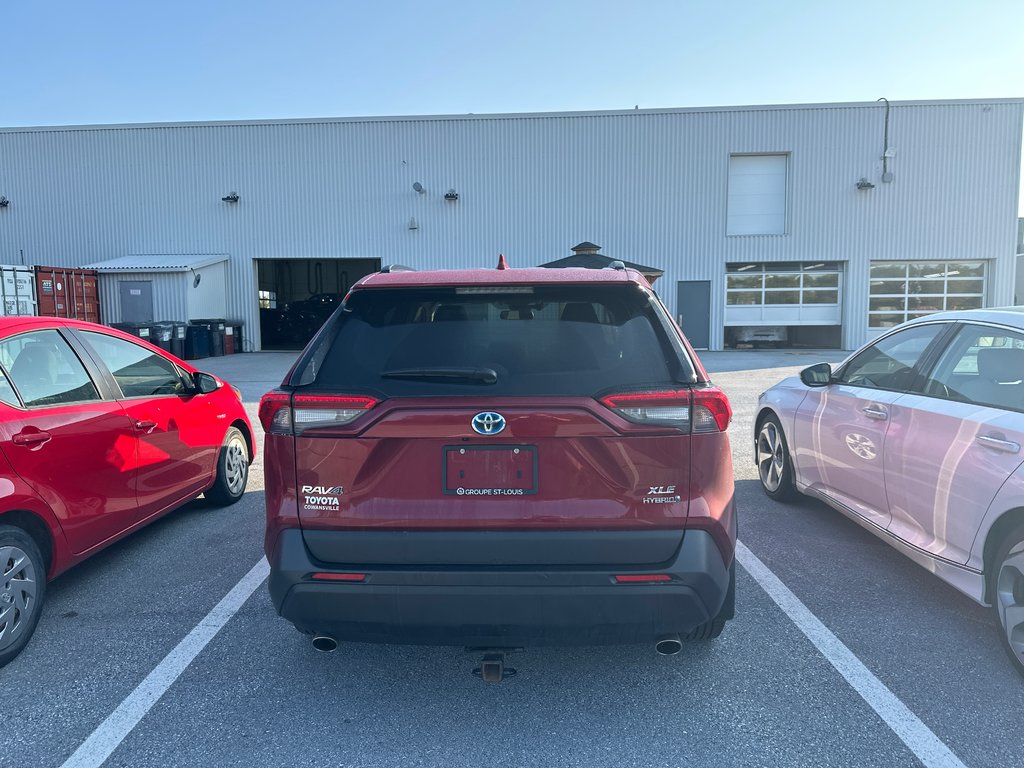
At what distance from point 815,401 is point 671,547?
2.87 metres

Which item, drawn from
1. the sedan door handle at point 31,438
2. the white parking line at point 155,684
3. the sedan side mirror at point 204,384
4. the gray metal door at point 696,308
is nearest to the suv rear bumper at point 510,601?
the white parking line at point 155,684

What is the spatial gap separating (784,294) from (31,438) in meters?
23.7

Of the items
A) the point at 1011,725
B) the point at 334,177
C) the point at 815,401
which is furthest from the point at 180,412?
the point at 334,177

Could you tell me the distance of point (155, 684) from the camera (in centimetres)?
289

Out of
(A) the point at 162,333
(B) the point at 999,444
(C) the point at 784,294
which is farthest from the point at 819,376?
(C) the point at 784,294

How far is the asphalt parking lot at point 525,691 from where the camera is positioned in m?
2.45

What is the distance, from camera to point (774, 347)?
24000 millimetres

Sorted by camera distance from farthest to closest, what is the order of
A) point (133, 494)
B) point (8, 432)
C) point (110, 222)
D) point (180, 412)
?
point (110, 222) → point (180, 412) → point (133, 494) → point (8, 432)

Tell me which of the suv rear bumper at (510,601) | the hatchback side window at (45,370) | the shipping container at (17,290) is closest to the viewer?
the suv rear bumper at (510,601)

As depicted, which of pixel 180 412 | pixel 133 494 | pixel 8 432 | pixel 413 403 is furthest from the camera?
pixel 180 412

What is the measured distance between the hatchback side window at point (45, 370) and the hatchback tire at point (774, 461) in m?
4.69

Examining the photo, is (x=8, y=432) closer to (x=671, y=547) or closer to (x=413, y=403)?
(x=413, y=403)

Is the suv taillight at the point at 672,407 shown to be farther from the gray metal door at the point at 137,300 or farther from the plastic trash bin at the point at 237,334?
the plastic trash bin at the point at 237,334

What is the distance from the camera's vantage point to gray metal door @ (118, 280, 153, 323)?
2159 centimetres
